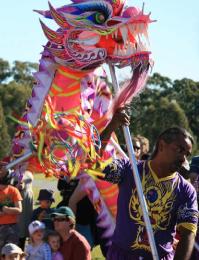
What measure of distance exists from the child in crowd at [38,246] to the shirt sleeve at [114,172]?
234 cm

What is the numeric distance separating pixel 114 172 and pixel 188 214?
1.73 feet

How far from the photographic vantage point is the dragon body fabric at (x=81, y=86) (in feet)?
15.7

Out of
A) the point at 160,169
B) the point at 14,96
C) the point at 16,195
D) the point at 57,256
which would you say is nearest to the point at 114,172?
the point at 160,169

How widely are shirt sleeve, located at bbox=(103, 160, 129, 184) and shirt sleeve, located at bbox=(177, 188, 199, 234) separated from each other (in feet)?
1.41

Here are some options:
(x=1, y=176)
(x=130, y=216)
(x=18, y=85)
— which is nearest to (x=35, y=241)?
(x=1, y=176)

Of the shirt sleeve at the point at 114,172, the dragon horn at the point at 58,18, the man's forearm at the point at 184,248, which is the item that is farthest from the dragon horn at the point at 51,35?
the man's forearm at the point at 184,248

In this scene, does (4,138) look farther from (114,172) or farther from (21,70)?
(114,172)

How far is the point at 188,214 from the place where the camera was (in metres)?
4.32

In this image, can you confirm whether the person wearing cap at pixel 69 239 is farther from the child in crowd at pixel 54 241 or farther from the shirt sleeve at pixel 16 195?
the shirt sleeve at pixel 16 195

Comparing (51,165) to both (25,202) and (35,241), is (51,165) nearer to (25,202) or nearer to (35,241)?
(35,241)

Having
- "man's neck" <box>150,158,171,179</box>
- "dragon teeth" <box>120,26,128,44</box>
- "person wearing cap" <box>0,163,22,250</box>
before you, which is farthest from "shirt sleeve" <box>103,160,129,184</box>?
"person wearing cap" <box>0,163,22,250</box>

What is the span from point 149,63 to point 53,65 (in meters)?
1.70

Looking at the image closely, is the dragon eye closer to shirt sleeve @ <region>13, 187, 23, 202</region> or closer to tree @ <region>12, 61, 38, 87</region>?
shirt sleeve @ <region>13, 187, 23, 202</region>

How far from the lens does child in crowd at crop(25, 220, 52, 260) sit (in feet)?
22.2
